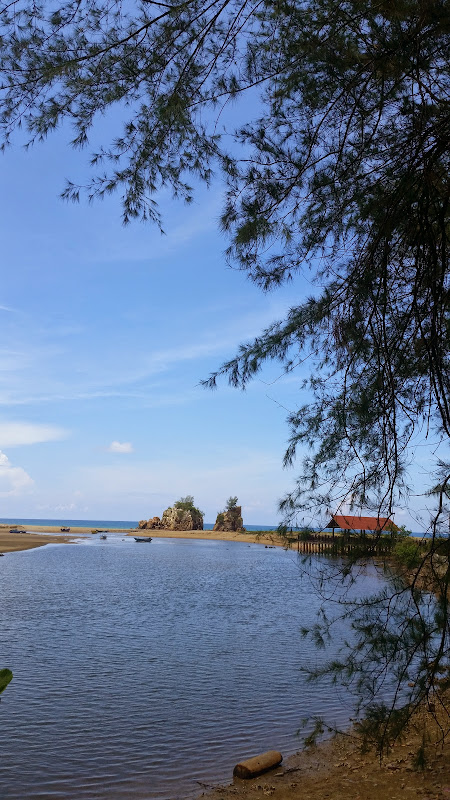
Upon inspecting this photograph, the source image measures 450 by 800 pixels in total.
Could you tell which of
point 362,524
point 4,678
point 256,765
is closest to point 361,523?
point 362,524

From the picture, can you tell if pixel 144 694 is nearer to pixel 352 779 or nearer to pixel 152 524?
pixel 352 779

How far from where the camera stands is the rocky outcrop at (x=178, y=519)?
4053 inches

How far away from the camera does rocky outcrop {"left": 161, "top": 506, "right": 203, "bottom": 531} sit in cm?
10294

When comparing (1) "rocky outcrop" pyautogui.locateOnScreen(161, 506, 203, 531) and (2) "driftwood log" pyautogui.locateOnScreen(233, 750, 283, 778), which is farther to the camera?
(1) "rocky outcrop" pyautogui.locateOnScreen(161, 506, 203, 531)

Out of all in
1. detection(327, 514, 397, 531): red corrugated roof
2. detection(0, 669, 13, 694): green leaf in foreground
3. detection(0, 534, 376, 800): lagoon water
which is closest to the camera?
detection(327, 514, 397, 531): red corrugated roof

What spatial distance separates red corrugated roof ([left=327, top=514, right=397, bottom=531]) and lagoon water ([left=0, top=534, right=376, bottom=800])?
0.44 meters

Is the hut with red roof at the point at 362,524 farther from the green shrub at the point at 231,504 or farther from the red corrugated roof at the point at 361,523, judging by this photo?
the green shrub at the point at 231,504

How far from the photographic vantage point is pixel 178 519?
10294 centimetres

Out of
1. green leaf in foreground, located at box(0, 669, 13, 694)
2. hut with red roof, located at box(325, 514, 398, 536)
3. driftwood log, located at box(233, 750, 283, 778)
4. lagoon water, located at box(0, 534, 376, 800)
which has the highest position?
hut with red roof, located at box(325, 514, 398, 536)

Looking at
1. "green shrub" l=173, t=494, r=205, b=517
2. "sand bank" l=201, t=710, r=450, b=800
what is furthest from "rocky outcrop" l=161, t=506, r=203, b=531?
"sand bank" l=201, t=710, r=450, b=800

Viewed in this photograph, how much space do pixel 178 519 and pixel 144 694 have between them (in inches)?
3734

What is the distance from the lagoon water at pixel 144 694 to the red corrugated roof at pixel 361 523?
44 cm

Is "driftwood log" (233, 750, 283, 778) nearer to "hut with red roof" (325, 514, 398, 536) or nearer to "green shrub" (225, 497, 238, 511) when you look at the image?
"hut with red roof" (325, 514, 398, 536)

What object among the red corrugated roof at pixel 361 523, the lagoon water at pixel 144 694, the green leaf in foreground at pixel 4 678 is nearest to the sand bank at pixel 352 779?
the lagoon water at pixel 144 694
